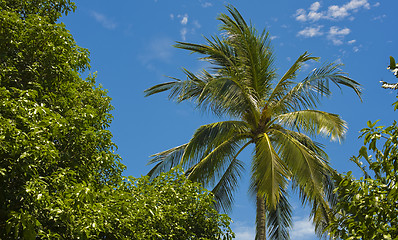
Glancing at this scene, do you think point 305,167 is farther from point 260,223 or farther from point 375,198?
point 375,198

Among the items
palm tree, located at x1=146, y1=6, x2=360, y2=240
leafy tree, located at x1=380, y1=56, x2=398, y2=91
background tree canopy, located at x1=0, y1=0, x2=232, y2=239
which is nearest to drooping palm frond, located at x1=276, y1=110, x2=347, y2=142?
palm tree, located at x1=146, y1=6, x2=360, y2=240

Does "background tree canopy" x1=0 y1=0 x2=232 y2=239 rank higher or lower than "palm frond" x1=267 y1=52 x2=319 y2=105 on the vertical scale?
lower

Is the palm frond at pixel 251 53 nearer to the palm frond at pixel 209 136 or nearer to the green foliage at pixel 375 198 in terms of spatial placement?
the palm frond at pixel 209 136

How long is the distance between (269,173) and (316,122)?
2.99 m

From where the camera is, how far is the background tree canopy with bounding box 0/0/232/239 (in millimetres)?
6645

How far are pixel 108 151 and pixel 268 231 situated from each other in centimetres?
848

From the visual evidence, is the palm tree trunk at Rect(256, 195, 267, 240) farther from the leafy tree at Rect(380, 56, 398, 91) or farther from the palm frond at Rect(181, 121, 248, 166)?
the leafy tree at Rect(380, 56, 398, 91)

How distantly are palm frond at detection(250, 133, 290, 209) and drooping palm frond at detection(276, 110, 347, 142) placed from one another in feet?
5.06

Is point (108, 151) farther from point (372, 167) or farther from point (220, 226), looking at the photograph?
point (372, 167)

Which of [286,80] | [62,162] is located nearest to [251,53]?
[286,80]

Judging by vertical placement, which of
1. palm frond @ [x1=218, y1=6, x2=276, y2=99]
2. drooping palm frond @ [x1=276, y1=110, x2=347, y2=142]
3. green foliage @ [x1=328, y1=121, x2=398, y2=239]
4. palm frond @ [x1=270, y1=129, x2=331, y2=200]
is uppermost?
palm frond @ [x1=218, y1=6, x2=276, y2=99]

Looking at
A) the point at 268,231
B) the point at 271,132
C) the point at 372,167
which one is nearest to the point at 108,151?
the point at 372,167

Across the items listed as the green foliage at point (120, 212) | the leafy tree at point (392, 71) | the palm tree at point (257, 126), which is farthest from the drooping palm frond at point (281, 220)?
the leafy tree at point (392, 71)

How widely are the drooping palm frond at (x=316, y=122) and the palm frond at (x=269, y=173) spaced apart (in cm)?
154
